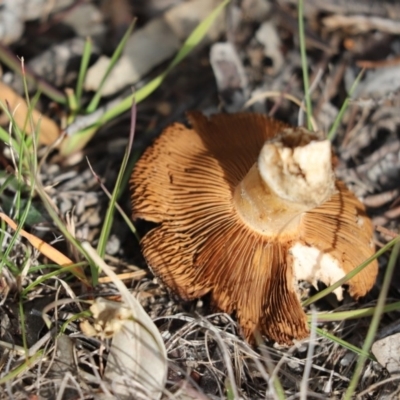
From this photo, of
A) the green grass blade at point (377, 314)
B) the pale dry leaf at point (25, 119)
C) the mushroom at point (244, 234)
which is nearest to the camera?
the green grass blade at point (377, 314)

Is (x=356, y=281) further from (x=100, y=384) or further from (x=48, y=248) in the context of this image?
(x=48, y=248)

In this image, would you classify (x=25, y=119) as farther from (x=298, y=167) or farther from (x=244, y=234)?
(x=298, y=167)

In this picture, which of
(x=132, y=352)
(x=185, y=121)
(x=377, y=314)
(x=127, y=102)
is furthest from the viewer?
(x=185, y=121)

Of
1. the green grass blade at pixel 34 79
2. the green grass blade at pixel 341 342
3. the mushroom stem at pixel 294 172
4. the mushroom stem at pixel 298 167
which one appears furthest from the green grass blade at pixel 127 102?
the green grass blade at pixel 341 342

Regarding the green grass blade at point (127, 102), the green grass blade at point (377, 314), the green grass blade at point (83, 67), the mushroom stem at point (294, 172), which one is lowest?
the green grass blade at point (377, 314)

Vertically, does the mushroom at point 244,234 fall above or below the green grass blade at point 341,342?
above

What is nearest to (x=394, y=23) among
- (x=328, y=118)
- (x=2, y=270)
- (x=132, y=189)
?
(x=328, y=118)

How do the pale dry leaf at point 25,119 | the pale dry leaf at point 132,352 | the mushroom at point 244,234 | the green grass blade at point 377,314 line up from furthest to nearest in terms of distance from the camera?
the pale dry leaf at point 25,119
the mushroom at point 244,234
the pale dry leaf at point 132,352
the green grass blade at point 377,314

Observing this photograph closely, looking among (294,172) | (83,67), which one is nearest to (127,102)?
(83,67)

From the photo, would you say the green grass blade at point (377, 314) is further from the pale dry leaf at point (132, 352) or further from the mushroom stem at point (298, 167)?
the pale dry leaf at point (132, 352)
